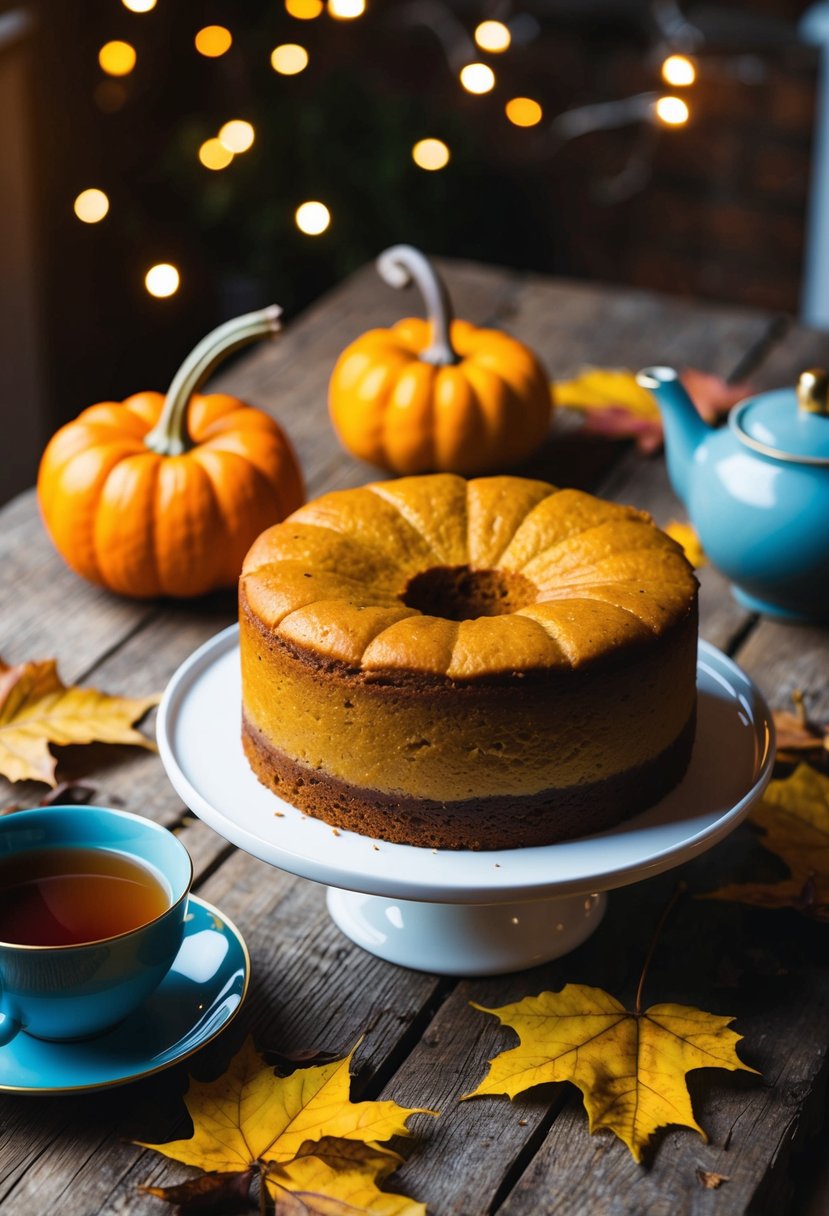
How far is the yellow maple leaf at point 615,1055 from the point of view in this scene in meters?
1.08

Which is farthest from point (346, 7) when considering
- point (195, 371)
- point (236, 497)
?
point (236, 497)

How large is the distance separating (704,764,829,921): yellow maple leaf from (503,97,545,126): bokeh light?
9.10 ft

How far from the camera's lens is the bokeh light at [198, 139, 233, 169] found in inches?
133

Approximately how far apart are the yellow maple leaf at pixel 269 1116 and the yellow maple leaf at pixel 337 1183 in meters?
0.01

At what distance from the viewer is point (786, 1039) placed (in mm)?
1176

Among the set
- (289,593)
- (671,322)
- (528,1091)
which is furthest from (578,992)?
(671,322)

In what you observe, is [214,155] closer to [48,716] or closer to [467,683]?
[48,716]

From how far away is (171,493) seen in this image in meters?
1.67

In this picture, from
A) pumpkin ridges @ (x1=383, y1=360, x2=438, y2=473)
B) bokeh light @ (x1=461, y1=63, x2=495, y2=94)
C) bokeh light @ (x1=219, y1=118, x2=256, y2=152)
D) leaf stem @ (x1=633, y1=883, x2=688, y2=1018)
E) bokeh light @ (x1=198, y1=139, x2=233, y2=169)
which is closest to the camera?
leaf stem @ (x1=633, y1=883, x2=688, y2=1018)

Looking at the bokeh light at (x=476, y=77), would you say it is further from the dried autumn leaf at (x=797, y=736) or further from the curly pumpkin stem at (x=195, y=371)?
the dried autumn leaf at (x=797, y=736)

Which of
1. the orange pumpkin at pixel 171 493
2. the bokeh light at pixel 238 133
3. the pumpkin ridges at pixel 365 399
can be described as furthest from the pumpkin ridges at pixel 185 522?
the bokeh light at pixel 238 133

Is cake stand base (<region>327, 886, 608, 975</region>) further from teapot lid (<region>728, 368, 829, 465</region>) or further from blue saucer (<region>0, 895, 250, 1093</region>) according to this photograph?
teapot lid (<region>728, 368, 829, 465</region>)

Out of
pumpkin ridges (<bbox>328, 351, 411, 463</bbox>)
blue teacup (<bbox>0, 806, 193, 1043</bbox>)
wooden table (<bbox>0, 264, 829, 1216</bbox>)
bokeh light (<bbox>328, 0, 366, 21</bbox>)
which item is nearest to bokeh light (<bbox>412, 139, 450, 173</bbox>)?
bokeh light (<bbox>328, 0, 366, 21</bbox>)

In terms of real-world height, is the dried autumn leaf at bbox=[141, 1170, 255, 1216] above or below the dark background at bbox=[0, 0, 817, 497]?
above
